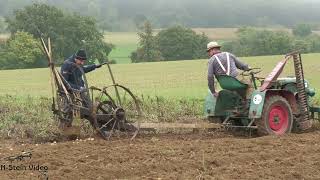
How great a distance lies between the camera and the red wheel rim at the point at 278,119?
9641 mm

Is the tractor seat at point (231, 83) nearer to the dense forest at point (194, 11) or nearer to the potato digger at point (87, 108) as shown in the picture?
the potato digger at point (87, 108)

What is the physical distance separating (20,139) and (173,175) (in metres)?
4.41

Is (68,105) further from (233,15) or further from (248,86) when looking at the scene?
(233,15)

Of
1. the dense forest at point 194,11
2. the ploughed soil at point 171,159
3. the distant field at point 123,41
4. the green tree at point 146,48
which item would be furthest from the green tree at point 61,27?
the ploughed soil at point 171,159

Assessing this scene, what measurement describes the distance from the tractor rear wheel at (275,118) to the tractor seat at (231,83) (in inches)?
18.9

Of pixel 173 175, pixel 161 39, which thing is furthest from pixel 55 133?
pixel 161 39

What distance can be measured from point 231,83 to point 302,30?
305 feet

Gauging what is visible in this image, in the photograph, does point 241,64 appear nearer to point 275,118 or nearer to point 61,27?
point 275,118

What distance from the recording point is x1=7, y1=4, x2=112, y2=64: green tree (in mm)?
63656

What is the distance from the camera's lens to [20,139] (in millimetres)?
9922

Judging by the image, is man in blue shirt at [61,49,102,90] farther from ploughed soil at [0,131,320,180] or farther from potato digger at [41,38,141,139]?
ploughed soil at [0,131,320,180]

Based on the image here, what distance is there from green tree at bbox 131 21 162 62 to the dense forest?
10510 mm

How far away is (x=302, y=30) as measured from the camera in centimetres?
9894

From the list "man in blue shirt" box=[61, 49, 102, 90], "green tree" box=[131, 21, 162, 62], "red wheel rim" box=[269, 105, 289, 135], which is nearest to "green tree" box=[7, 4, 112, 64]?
"green tree" box=[131, 21, 162, 62]
